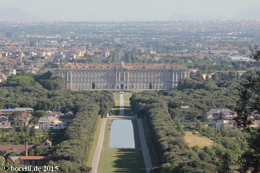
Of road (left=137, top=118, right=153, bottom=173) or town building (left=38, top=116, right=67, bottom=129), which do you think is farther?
town building (left=38, top=116, right=67, bottom=129)

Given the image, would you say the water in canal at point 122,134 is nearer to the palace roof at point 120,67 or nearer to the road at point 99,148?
the road at point 99,148

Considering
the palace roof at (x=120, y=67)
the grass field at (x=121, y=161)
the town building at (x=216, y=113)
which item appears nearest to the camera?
the grass field at (x=121, y=161)

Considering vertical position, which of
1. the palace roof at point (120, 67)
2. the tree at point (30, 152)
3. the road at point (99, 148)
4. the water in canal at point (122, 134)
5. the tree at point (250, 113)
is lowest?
the water in canal at point (122, 134)

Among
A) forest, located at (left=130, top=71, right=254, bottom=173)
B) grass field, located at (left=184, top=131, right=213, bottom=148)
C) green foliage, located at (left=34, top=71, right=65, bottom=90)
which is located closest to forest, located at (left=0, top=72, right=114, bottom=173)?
green foliage, located at (left=34, top=71, right=65, bottom=90)

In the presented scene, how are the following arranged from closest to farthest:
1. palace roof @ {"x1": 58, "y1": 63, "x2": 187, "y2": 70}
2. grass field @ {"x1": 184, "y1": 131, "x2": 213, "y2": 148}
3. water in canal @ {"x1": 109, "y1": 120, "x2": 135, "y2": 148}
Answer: grass field @ {"x1": 184, "y1": 131, "x2": 213, "y2": 148}, water in canal @ {"x1": 109, "y1": 120, "x2": 135, "y2": 148}, palace roof @ {"x1": 58, "y1": 63, "x2": 187, "y2": 70}

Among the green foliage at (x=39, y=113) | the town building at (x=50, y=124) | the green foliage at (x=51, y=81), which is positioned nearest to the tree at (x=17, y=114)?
the green foliage at (x=39, y=113)

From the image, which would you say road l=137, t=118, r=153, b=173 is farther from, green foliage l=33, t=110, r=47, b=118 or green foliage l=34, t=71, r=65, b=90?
green foliage l=34, t=71, r=65, b=90

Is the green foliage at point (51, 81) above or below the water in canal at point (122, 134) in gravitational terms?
above

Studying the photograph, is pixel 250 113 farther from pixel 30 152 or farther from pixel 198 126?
pixel 198 126
